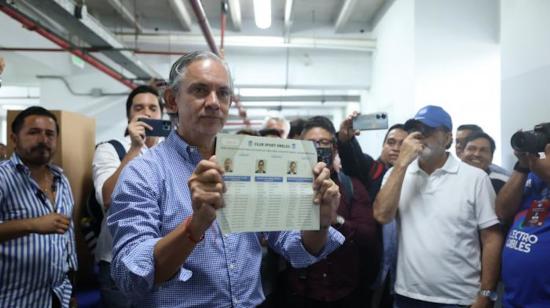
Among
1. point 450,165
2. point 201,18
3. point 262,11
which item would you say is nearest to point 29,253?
point 450,165

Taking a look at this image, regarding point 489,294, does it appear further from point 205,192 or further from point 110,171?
point 110,171

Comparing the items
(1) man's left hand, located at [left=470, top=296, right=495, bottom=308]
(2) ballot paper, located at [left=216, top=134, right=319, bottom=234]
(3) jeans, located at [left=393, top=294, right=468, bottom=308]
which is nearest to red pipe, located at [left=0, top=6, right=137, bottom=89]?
(2) ballot paper, located at [left=216, top=134, right=319, bottom=234]

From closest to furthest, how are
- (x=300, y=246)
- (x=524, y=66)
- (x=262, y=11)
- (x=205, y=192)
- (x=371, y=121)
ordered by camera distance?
1. (x=205, y=192)
2. (x=300, y=246)
3. (x=371, y=121)
4. (x=524, y=66)
5. (x=262, y=11)

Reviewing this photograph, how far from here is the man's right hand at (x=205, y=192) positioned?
0.75 meters

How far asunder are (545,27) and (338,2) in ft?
11.2

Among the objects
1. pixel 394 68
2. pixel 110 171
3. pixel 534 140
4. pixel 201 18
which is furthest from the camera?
pixel 394 68

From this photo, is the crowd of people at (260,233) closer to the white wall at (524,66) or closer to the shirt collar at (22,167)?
the shirt collar at (22,167)

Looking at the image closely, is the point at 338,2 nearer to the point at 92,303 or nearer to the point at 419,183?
the point at 419,183

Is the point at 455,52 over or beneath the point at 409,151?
over

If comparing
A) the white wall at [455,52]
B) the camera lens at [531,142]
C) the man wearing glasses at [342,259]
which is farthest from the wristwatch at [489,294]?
the white wall at [455,52]

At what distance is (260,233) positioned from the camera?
3.98 feet

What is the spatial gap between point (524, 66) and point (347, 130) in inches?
43.6

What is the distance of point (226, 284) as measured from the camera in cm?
94

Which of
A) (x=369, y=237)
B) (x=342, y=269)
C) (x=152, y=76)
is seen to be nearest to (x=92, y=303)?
(x=342, y=269)
